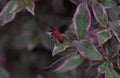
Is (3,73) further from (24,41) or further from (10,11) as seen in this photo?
(10,11)

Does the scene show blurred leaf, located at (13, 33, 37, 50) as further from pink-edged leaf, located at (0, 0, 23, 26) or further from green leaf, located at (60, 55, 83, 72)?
green leaf, located at (60, 55, 83, 72)

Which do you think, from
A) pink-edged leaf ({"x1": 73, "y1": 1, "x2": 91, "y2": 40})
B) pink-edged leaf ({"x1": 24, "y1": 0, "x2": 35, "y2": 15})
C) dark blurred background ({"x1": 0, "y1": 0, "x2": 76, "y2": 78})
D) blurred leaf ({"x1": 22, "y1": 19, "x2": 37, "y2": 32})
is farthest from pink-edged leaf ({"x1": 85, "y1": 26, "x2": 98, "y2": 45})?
blurred leaf ({"x1": 22, "y1": 19, "x2": 37, "y2": 32})

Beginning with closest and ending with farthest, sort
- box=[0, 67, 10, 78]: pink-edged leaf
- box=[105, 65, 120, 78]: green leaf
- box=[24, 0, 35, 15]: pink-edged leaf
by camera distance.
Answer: box=[105, 65, 120, 78]: green leaf → box=[24, 0, 35, 15]: pink-edged leaf → box=[0, 67, 10, 78]: pink-edged leaf

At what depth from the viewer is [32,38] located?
1.71m

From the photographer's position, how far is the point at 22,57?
1.85 metres

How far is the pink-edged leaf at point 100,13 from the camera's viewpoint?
1.23 metres

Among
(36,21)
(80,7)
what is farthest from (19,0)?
(36,21)

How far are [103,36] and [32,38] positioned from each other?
0.63 metres

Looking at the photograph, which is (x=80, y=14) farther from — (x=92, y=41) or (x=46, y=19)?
(x=46, y=19)

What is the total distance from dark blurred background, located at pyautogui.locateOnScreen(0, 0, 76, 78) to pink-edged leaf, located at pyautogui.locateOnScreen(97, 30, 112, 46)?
1.59 ft

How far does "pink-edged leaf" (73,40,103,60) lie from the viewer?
1146 mm

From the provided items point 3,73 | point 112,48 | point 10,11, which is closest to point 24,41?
point 3,73

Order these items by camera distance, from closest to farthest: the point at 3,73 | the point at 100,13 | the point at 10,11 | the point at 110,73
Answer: the point at 110,73
the point at 100,13
the point at 10,11
the point at 3,73

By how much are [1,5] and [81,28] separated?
685 mm
